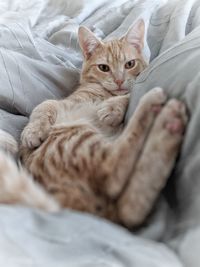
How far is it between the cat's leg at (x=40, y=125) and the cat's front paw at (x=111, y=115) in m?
0.17

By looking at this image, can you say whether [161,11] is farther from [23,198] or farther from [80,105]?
[23,198]

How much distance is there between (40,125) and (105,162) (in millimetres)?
399

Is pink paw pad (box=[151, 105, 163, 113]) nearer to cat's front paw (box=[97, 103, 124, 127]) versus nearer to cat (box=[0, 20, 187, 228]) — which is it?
cat (box=[0, 20, 187, 228])

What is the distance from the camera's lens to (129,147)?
98cm

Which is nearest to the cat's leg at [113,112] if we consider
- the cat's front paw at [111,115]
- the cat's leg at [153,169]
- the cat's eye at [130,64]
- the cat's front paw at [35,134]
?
the cat's front paw at [111,115]

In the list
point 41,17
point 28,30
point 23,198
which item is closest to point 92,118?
point 23,198

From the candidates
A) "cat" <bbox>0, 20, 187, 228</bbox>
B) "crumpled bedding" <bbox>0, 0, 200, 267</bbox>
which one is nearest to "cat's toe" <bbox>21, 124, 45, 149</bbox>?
"cat" <bbox>0, 20, 187, 228</bbox>

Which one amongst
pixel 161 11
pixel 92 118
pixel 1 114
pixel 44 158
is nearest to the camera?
pixel 44 158

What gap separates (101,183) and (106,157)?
0.06m

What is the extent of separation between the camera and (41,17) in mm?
2369

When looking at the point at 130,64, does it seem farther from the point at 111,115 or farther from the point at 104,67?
the point at 111,115

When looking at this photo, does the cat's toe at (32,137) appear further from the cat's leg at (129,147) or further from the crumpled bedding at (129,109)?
the cat's leg at (129,147)

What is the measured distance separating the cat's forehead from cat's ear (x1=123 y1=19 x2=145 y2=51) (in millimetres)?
23

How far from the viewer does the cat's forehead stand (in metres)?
1.75
